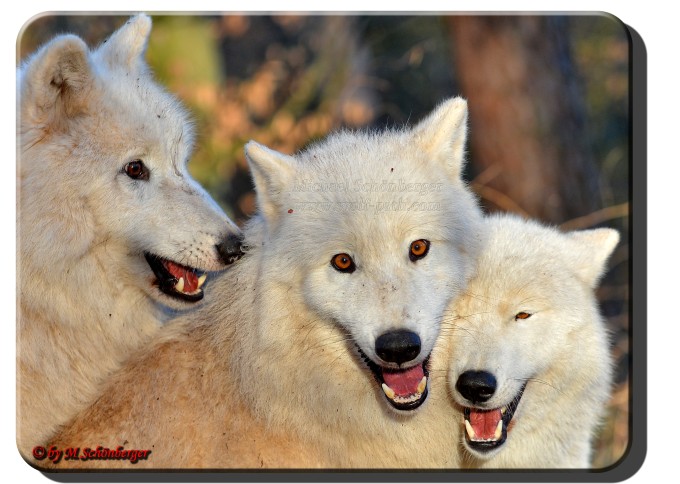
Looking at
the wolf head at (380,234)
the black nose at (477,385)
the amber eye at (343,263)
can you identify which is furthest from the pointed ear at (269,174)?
the black nose at (477,385)

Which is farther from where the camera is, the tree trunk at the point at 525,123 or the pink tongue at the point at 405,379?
the tree trunk at the point at 525,123

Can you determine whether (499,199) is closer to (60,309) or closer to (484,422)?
(484,422)

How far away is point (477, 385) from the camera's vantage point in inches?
163

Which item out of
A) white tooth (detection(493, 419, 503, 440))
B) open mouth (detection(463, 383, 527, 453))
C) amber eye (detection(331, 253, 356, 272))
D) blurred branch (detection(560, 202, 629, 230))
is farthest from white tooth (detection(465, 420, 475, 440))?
blurred branch (detection(560, 202, 629, 230))

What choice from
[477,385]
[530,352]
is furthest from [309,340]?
[530,352]

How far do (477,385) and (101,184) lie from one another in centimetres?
202

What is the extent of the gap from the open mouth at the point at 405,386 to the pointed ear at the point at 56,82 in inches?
77.0

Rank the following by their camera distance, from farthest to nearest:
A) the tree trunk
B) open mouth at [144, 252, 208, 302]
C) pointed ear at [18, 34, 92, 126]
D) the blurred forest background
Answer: the tree trunk < the blurred forest background < open mouth at [144, 252, 208, 302] < pointed ear at [18, 34, 92, 126]

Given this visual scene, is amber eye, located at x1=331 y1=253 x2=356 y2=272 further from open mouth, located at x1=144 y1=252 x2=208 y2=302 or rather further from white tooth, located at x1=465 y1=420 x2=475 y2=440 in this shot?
white tooth, located at x1=465 y1=420 x2=475 y2=440

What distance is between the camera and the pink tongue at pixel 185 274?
14.6 feet

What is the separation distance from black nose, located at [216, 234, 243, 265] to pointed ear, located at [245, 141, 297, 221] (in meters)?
0.20

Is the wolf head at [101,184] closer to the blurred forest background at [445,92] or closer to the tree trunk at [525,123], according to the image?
the blurred forest background at [445,92]

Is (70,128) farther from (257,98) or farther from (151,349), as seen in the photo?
(257,98)

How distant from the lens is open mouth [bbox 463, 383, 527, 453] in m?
4.31
